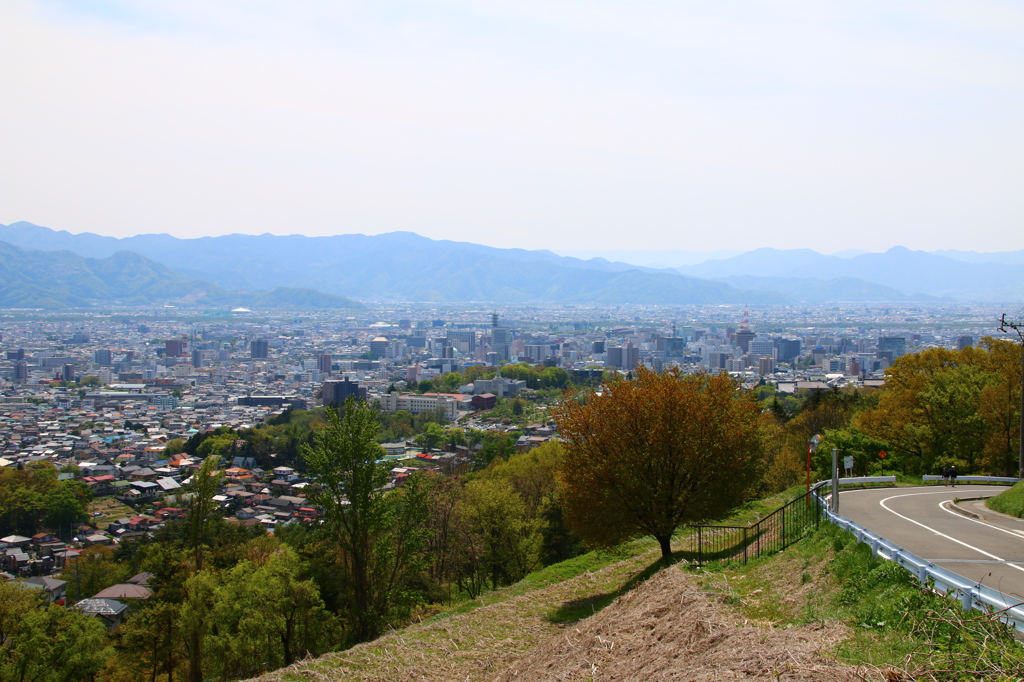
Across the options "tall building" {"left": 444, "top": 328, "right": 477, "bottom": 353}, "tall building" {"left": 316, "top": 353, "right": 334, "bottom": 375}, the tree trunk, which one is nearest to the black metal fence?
the tree trunk

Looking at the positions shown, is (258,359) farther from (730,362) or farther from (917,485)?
(917,485)

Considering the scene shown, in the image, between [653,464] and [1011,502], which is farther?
Result: [653,464]

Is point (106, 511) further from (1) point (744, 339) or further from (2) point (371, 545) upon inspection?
(1) point (744, 339)

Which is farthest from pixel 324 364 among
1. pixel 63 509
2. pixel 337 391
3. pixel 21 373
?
pixel 63 509

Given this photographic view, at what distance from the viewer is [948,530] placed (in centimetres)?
934

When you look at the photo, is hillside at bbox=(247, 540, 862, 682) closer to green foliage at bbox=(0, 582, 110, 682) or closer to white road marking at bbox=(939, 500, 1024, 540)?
white road marking at bbox=(939, 500, 1024, 540)

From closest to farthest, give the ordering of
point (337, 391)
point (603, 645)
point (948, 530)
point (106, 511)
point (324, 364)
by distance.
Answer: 1. point (603, 645)
2. point (948, 530)
3. point (106, 511)
4. point (337, 391)
5. point (324, 364)

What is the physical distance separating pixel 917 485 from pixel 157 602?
17.1 m

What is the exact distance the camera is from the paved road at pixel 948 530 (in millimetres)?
6926

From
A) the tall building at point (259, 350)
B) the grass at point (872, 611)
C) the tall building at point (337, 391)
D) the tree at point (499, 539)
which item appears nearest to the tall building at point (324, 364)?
the tall building at point (259, 350)

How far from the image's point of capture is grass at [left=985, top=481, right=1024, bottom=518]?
11289 mm

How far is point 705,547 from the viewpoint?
13.3 meters

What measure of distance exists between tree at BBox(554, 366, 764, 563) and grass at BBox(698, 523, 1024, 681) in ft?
8.56

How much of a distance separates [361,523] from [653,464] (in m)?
7.60
